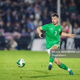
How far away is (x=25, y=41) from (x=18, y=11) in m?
3.58

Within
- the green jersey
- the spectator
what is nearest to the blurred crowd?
the spectator

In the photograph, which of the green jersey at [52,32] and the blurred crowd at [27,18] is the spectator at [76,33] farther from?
the green jersey at [52,32]

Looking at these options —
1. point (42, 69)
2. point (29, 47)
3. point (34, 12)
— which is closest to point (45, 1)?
point (34, 12)

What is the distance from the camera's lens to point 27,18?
2716 cm

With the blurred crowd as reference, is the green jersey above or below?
above

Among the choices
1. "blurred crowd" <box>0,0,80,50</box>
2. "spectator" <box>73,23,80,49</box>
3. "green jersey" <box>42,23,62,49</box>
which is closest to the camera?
"green jersey" <box>42,23,62,49</box>

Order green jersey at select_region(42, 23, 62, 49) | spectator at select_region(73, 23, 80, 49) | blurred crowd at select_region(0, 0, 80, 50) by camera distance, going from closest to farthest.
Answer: green jersey at select_region(42, 23, 62, 49)
spectator at select_region(73, 23, 80, 49)
blurred crowd at select_region(0, 0, 80, 50)

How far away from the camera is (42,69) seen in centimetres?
1538

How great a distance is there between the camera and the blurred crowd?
2477 centimetres

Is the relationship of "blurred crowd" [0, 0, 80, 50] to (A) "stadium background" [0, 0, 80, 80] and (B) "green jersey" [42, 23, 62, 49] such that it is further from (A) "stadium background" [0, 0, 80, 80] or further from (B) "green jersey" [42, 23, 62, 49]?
(B) "green jersey" [42, 23, 62, 49]

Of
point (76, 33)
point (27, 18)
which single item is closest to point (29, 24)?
point (27, 18)

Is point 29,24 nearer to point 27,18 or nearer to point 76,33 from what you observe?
point 27,18

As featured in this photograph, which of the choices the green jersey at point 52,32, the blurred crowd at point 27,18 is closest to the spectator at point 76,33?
the blurred crowd at point 27,18

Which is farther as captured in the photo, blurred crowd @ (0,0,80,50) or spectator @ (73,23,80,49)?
blurred crowd @ (0,0,80,50)
